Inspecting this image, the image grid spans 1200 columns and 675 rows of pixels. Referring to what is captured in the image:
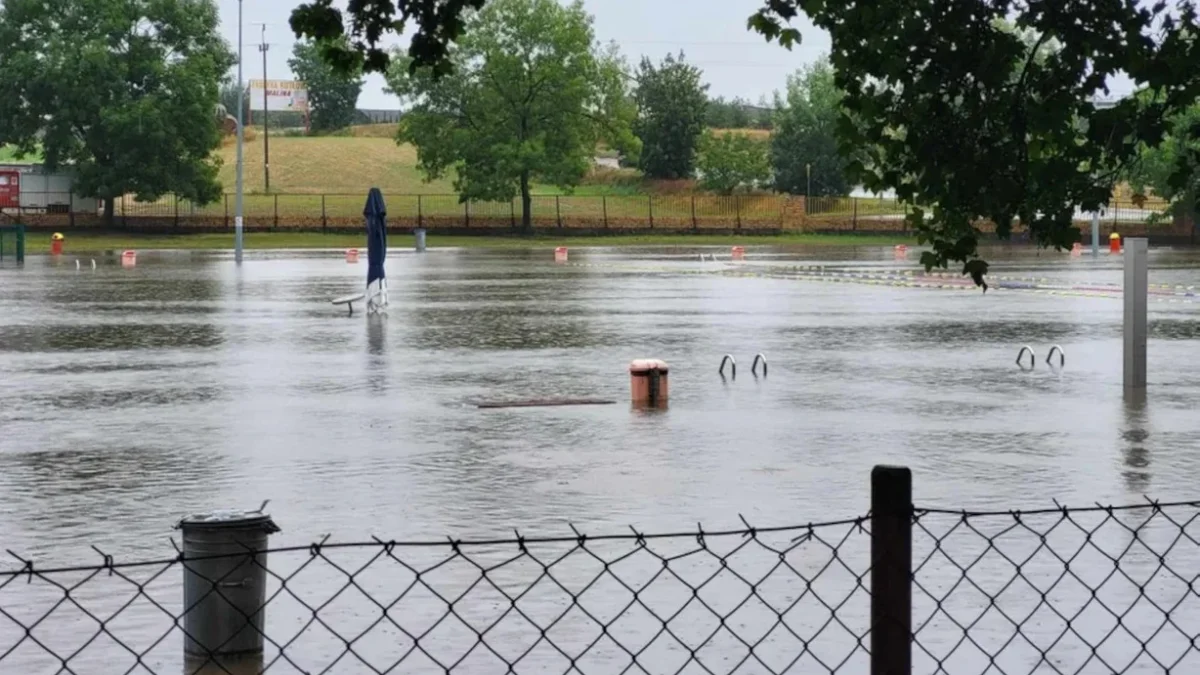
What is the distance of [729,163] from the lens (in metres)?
102

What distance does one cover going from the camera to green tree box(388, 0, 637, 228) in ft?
290

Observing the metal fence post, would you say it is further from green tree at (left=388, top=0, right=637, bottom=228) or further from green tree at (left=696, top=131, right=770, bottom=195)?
green tree at (left=696, top=131, right=770, bottom=195)

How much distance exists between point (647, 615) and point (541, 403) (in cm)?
858

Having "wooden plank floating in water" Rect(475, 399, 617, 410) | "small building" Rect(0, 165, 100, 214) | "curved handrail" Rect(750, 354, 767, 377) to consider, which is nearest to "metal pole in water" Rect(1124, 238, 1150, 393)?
"curved handrail" Rect(750, 354, 767, 377)

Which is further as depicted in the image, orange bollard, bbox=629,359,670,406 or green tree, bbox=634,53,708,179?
green tree, bbox=634,53,708,179

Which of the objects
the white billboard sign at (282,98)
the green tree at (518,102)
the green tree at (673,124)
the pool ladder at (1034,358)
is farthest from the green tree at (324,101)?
the pool ladder at (1034,358)

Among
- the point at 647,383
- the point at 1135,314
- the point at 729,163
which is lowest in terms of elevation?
the point at 647,383

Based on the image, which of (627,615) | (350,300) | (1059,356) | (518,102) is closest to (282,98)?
(518,102)

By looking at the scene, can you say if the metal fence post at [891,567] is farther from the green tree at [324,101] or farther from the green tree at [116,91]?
the green tree at [324,101]

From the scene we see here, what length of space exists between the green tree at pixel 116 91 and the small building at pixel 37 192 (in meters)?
0.86

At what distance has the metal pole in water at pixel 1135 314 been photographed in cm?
1744

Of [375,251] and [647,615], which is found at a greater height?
[375,251]

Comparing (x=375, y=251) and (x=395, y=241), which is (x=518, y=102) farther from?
(x=375, y=251)

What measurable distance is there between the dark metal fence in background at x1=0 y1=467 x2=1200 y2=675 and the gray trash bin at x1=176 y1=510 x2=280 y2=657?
43mm
